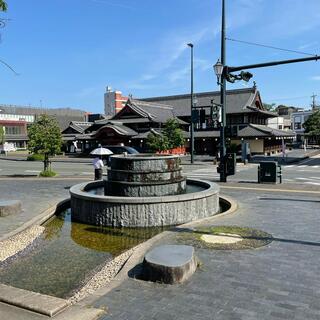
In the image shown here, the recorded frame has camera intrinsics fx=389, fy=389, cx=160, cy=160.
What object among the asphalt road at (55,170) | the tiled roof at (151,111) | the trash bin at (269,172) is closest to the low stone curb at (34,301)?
the trash bin at (269,172)

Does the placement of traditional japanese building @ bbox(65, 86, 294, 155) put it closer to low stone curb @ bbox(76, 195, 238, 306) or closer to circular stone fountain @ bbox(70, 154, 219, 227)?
circular stone fountain @ bbox(70, 154, 219, 227)

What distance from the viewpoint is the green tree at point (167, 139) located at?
4128 centimetres

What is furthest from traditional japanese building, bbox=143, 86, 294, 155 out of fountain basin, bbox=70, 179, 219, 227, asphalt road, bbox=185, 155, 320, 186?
fountain basin, bbox=70, 179, 219, 227

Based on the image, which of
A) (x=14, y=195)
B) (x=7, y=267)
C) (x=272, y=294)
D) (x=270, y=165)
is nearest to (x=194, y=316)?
(x=272, y=294)

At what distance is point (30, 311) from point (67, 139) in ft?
197

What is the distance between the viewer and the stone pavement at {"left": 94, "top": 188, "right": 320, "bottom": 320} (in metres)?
5.33

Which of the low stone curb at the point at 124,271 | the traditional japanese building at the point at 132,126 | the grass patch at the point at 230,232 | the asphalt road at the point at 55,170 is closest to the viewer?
the low stone curb at the point at 124,271

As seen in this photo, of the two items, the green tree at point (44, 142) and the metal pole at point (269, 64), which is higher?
the metal pole at point (269, 64)

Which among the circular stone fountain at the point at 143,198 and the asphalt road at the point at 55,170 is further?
the asphalt road at the point at 55,170

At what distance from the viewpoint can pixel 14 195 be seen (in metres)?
17.5

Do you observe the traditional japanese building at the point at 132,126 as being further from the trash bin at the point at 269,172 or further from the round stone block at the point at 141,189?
the round stone block at the point at 141,189

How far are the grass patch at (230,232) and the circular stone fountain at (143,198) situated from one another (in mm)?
1789

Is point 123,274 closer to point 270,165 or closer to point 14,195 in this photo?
point 14,195

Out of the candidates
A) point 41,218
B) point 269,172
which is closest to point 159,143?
point 269,172
